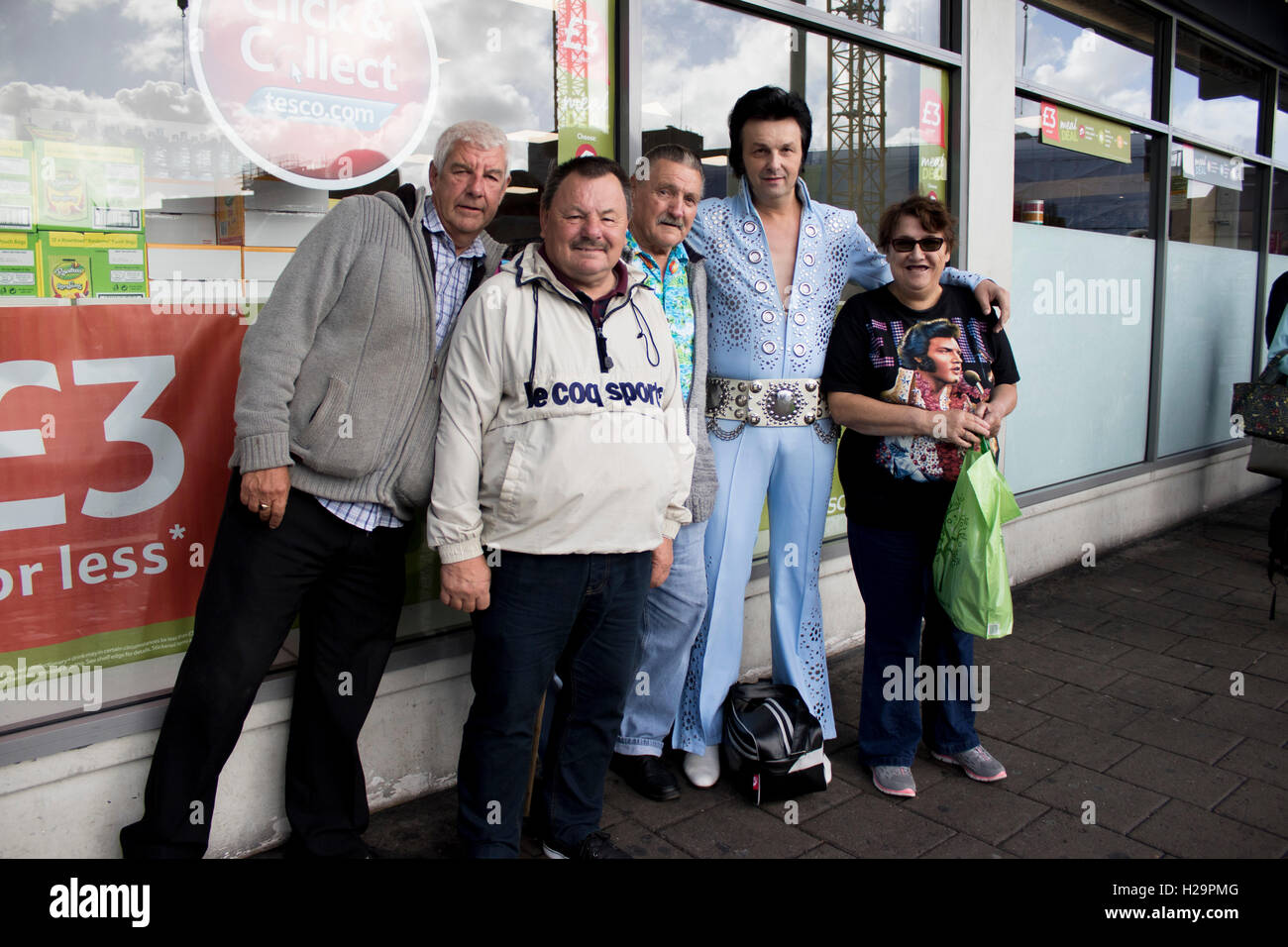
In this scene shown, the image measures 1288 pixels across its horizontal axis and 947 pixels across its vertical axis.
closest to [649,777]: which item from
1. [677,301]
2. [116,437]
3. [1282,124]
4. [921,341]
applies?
[677,301]

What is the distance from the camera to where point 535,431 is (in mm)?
2418

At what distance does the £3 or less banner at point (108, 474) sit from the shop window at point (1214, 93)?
6589mm

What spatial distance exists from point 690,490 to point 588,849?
1.06 m

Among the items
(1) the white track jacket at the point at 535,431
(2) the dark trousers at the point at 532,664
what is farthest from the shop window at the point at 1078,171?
(2) the dark trousers at the point at 532,664

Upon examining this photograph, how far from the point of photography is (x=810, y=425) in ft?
10.7

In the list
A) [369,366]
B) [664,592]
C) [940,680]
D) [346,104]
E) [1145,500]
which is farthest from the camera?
[1145,500]

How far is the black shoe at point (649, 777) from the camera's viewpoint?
321cm

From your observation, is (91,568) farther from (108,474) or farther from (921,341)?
(921,341)

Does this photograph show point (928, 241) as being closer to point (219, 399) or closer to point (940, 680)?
point (940, 680)

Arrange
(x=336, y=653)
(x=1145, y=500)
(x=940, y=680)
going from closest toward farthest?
(x=336, y=653)
(x=940, y=680)
(x=1145, y=500)

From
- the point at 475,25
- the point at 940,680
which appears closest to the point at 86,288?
the point at 475,25
